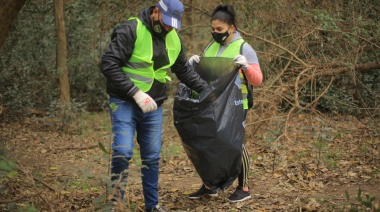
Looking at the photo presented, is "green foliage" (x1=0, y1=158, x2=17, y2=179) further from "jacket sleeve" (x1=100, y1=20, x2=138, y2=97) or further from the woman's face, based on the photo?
the woman's face

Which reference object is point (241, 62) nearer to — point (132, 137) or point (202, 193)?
point (132, 137)

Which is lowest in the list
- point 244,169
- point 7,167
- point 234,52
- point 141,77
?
point 244,169

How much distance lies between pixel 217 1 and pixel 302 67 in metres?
2.01

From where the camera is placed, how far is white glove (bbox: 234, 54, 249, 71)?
3.93 meters

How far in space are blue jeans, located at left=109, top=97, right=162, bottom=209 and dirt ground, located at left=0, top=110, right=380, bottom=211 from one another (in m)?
0.11

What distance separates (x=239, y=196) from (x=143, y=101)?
154 cm

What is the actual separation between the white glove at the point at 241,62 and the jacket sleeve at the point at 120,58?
938 mm

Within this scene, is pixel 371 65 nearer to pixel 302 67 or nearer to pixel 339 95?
pixel 339 95

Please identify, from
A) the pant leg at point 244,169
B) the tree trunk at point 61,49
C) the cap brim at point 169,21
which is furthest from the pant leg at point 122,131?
the tree trunk at point 61,49

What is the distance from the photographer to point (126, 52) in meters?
3.50

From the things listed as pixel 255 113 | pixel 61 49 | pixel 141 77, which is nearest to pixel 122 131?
pixel 141 77

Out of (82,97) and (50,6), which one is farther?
(82,97)

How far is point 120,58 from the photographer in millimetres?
3484

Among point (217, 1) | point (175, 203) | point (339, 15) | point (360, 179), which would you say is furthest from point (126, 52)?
point (217, 1)
